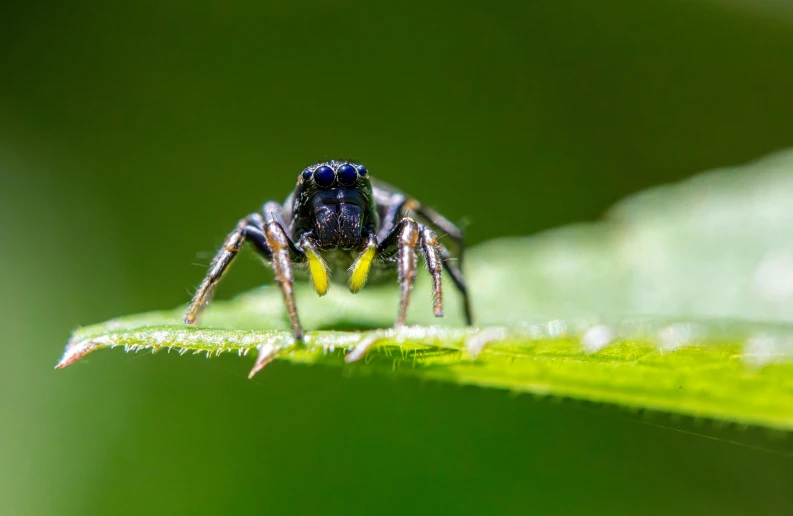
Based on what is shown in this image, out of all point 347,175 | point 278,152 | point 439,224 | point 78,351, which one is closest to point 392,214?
point 347,175

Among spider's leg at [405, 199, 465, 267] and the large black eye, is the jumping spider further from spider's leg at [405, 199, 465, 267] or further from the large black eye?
spider's leg at [405, 199, 465, 267]

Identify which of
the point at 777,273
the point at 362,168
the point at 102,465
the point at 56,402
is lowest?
the point at 102,465

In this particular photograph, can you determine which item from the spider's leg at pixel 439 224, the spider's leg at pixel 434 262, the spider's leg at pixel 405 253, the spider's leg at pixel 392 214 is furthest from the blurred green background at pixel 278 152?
the spider's leg at pixel 439 224

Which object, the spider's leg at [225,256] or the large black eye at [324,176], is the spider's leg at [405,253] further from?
the spider's leg at [225,256]

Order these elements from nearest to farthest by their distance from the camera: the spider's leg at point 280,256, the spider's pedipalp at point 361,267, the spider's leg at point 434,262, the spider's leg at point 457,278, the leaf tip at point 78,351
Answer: the leaf tip at point 78,351
the spider's leg at point 280,256
the spider's leg at point 434,262
the spider's pedipalp at point 361,267
the spider's leg at point 457,278

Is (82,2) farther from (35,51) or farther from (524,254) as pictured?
(524,254)

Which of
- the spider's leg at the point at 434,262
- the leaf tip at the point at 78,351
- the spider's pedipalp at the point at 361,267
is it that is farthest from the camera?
the spider's pedipalp at the point at 361,267

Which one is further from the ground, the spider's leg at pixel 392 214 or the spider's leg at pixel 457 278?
the spider's leg at pixel 392 214

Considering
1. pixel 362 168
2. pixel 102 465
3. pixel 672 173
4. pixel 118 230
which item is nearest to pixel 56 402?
pixel 102 465
